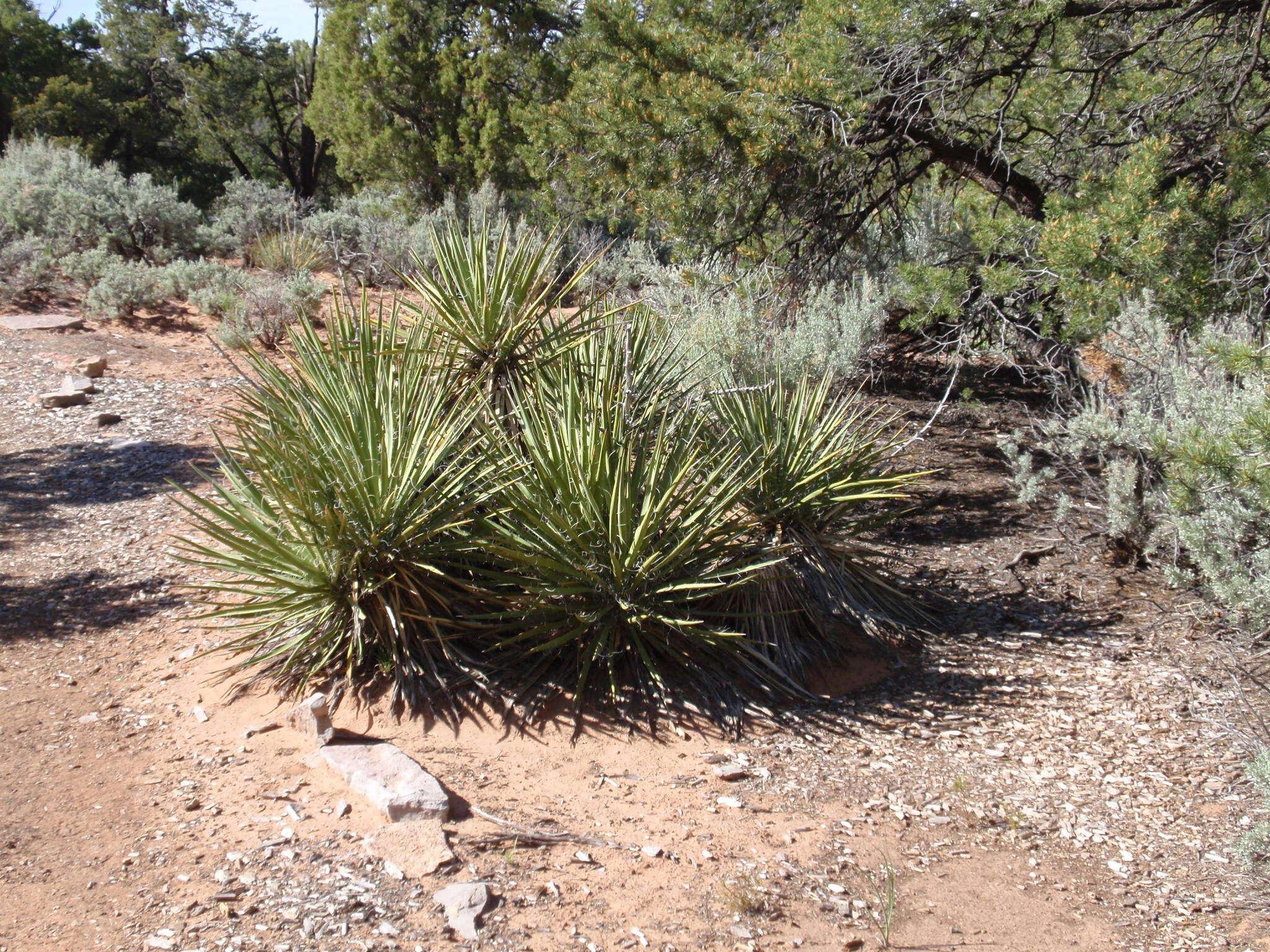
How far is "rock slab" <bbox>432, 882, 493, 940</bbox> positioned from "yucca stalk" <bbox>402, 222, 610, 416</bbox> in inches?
83.8

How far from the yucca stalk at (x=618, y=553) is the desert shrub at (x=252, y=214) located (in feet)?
29.5

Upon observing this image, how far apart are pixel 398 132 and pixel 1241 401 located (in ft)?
38.6

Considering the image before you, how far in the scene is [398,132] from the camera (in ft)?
45.1

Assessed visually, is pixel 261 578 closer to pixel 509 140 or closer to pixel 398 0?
pixel 509 140

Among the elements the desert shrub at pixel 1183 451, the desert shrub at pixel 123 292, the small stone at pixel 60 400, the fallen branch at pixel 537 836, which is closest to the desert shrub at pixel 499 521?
the fallen branch at pixel 537 836

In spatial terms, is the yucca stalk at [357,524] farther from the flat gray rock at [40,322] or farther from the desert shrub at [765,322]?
the flat gray rock at [40,322]

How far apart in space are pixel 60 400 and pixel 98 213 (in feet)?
16.3

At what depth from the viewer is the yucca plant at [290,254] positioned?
11.4m

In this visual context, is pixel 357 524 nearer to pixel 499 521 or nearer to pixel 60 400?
pixel 499 521

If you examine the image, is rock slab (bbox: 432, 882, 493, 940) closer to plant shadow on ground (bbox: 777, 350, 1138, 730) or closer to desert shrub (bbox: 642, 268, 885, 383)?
plant shadow on ground (bbox: 777, 350, 1138, 730)

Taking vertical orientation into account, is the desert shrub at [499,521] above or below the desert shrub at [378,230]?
below

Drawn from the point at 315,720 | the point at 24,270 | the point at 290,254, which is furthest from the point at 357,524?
the point at 290,254

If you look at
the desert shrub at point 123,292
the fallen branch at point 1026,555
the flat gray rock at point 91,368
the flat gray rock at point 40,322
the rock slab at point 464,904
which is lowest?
the rock slab at point 464,904

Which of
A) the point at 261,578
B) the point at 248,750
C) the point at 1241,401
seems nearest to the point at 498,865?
the point at 248,750
